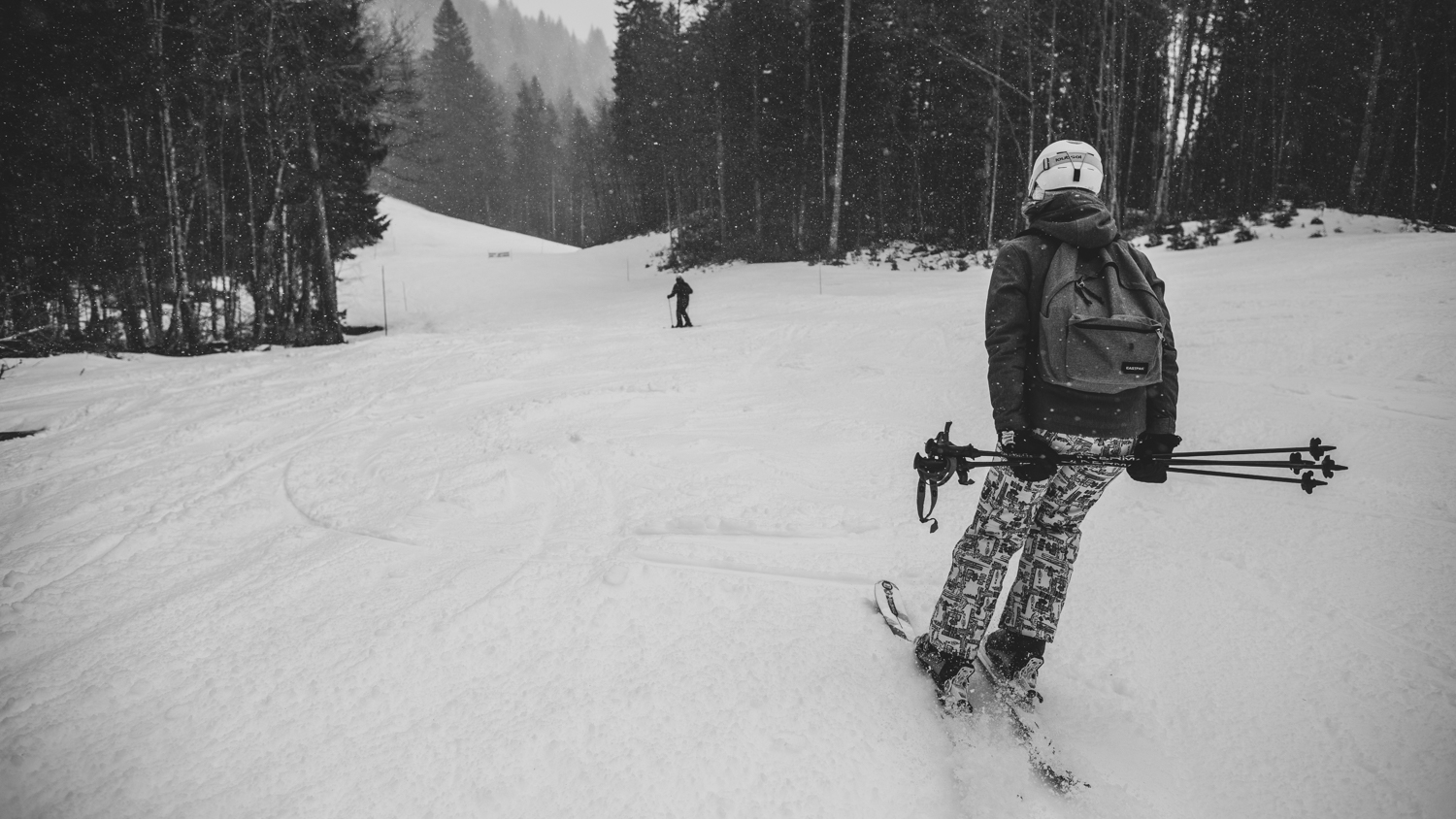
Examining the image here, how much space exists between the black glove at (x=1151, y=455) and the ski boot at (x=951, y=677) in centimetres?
104

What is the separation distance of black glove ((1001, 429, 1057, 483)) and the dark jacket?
4 cm

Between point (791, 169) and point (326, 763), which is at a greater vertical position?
point (791, 169)

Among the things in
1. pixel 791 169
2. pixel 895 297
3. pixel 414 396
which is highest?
pixel 791 169

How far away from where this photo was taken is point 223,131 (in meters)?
14.5

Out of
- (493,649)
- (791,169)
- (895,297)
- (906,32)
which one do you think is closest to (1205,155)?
(906,32)

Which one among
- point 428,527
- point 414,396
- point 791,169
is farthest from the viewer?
point 791,169

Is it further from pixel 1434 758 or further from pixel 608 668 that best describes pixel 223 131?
pixel 1434 758

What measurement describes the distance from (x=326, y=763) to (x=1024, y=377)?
9.89 feet

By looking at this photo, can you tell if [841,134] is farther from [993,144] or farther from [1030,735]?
[1030,735]

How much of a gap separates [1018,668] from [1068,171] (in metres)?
2.05

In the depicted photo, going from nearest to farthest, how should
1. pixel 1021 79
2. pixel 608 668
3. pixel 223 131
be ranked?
pixel 608 668, pixel 223 131, pixel 1021 79

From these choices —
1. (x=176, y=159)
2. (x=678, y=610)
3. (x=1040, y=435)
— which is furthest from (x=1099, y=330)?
(x=176, y=159)

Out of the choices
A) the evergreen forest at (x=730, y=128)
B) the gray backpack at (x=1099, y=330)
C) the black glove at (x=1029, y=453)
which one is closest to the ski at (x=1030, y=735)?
the black glove at (x=1029, y=453)

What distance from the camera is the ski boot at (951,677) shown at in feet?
8.18
